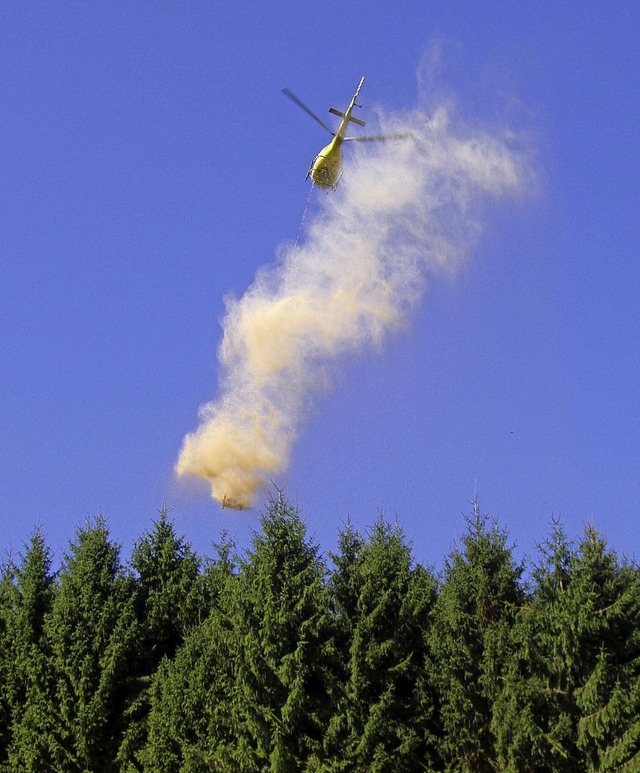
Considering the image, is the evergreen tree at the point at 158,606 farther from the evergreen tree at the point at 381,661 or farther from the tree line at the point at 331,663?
the evergreen tree at the point at 381,661

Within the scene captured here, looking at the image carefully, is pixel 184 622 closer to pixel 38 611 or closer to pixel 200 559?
pixel 200 559

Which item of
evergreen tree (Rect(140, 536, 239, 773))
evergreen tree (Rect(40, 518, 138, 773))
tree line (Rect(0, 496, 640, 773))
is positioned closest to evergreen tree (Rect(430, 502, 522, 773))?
tree line (Rect(0, 496, 640, 773))

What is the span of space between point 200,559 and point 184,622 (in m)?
2.51

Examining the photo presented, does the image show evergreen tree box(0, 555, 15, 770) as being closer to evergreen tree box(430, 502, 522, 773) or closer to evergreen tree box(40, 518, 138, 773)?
evergreen tree box(40, 518, 138, 773)

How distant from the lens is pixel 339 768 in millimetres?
25844

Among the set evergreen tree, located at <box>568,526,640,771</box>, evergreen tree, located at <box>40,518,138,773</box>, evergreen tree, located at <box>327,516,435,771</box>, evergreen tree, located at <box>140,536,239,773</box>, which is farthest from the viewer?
evergreen tree, located at <box>40,518,138,773</box>

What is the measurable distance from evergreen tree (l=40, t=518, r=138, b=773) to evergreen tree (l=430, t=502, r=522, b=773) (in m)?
9.68

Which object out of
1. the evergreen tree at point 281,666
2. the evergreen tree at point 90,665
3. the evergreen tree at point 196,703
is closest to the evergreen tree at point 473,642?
the evergreen tree at point 281,666

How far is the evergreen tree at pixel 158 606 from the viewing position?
29.7 metres

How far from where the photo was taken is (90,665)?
29.7 m

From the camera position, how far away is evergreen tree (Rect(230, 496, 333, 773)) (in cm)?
2634

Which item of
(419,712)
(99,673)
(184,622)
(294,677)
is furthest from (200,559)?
(419,712)

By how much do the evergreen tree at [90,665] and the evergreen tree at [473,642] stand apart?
968cm

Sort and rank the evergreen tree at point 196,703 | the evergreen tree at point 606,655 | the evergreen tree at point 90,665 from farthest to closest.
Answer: the evergreen tree at point 90,665 < the evergreen tree at point 196,703 < the evergreen tree at point 606,655
